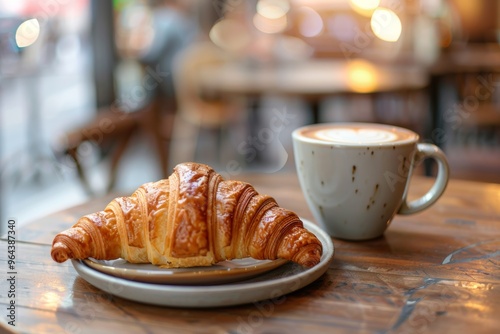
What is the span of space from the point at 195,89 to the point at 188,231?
3.11 metres

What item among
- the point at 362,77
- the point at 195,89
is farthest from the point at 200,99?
the point at 362,77

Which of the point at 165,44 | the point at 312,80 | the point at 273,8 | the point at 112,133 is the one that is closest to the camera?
the point at 112,133

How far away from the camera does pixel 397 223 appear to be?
0.98m

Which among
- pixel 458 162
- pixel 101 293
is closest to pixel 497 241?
pixel 101 293

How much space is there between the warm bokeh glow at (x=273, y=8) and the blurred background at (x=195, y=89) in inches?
7.7

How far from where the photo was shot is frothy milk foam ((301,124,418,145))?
871 millimetres

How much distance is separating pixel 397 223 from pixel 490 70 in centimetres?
255

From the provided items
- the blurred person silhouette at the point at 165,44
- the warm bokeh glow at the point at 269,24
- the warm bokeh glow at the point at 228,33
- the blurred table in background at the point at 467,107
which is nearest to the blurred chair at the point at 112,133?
the blurred table in background at the point at 467,107

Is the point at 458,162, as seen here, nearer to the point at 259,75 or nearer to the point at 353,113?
the point at 259,75

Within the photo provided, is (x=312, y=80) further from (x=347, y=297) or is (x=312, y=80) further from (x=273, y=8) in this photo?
(x=273, y=8)

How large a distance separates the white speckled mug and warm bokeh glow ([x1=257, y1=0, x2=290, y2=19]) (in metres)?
5.01

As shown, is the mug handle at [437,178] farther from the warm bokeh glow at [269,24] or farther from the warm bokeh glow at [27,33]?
the warm bokeh glow at [269,24]

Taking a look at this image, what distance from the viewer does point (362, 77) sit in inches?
112

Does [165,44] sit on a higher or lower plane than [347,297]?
higher
